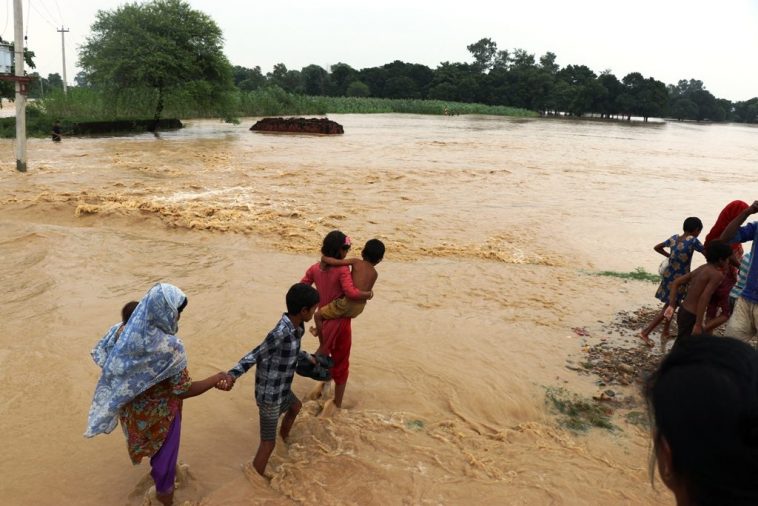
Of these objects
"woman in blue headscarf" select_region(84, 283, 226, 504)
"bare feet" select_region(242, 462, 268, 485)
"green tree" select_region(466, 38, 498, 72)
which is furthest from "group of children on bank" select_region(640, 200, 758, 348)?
"green tree" select_region(466, 38, 498, 72)

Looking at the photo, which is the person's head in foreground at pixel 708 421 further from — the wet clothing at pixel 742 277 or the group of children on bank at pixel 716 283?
the wet clothing at pixel 742 277

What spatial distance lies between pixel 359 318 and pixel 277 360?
3.22 meters

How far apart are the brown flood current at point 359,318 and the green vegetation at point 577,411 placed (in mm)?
91

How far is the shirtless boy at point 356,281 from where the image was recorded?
13.0ft

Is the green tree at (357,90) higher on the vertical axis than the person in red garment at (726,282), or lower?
higher

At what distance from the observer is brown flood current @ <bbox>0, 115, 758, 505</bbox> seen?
351 cm

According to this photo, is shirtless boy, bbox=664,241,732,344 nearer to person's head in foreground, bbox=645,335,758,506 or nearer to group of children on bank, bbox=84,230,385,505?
group of children on bank, bbox=84,230,385,505

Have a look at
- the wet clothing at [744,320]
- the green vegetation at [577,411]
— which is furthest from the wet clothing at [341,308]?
the wet clothing at [744,320]

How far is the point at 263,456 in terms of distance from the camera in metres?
3.41

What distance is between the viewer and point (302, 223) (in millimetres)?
10992

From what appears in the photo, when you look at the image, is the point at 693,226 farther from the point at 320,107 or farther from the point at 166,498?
the point at 320,107

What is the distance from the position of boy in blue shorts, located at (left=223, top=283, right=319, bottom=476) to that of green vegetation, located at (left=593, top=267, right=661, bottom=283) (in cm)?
661

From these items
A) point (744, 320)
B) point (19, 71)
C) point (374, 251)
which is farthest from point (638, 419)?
point (19, 71)

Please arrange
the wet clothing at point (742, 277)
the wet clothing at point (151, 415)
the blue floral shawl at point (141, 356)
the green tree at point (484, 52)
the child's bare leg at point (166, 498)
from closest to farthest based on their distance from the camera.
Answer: the blue floral shawl at point (141, 356) < the wet clothing at point (151, 415) < the child's bare leg at point (166, 498) < the wet clothing at point (742, 277) < the green tree at point (484, 52)
